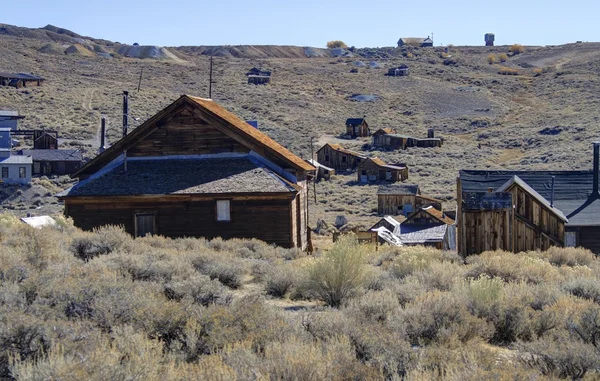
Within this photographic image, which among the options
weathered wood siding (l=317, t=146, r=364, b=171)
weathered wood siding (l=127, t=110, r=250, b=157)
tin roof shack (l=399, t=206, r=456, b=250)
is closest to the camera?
weathered wood siding (l=127, t=110, r=250, b=157)

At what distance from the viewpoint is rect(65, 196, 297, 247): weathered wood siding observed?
2045 centimetres

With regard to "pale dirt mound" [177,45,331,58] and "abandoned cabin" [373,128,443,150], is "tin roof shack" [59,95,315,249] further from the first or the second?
"pale dirt mound" [177,45,331,58]

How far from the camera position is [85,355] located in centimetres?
518

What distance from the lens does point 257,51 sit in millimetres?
150500

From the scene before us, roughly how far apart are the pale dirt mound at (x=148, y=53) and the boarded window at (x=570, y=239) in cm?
11373

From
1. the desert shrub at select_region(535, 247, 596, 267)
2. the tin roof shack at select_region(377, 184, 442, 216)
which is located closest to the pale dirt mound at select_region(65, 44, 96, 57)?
the tin roof shack at select_region(377, 184, 442, 216)

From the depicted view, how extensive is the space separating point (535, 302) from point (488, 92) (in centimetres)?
10228

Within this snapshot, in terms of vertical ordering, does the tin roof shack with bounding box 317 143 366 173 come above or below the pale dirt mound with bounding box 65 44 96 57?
below

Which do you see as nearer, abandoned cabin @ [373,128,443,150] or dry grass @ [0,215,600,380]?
dry grass @ [0,215,600,380]

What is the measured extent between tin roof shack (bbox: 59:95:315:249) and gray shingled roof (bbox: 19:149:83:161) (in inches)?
1355

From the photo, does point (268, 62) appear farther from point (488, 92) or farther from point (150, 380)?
point (150, 380)

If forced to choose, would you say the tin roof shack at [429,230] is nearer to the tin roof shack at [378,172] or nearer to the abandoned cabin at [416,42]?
the tin roof shack at [378,172]

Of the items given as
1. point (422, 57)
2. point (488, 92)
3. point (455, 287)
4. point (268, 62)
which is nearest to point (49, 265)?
point (455, 287)

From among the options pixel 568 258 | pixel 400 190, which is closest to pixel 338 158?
pixel 400 190
